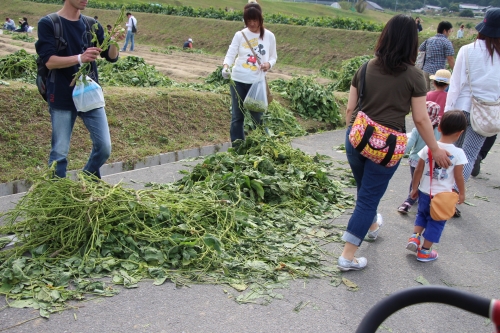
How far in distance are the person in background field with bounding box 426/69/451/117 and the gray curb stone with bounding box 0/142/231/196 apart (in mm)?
4040

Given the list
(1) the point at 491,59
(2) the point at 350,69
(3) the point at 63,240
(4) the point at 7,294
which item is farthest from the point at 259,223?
(2) the point at 350,69

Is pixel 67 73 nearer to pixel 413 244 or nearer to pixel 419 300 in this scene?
pixel 413 244

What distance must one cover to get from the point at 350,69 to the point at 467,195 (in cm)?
1060

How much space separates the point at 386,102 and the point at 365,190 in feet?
2.46

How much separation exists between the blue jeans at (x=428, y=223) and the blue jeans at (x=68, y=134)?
3.13 meters

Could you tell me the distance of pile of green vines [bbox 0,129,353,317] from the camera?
→ 4.17 metres

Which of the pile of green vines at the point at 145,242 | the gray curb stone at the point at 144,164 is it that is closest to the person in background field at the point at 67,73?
the pile of green vines at the point at 145,242

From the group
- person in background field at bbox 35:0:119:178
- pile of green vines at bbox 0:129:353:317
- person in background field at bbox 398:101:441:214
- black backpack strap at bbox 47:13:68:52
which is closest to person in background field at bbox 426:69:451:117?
person in background field at bbox 398:101:441:214

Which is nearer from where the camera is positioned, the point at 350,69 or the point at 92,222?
the point at 92,222

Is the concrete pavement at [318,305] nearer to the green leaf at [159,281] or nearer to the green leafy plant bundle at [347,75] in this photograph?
the green leaf at [159,281]

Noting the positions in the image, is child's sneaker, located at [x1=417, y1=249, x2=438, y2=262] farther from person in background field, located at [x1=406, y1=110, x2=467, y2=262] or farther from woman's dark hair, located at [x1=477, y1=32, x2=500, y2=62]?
woman's dark hair, located at [x1=477, y1=32, x2=500, y2=62]

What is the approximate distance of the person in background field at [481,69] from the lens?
601 centimetres

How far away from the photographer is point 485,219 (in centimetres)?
649

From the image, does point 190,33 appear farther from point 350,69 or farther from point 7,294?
point 7,294
